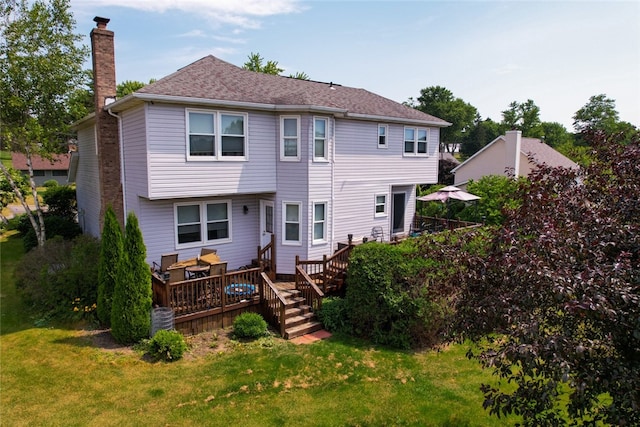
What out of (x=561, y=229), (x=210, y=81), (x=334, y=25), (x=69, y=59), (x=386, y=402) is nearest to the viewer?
(x=561, y=229)

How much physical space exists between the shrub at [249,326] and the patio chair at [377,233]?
778 cm

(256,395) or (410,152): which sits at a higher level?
(410,152)

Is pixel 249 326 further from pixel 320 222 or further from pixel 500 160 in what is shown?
pixel 500 160

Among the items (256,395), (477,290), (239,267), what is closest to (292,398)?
(256,395)

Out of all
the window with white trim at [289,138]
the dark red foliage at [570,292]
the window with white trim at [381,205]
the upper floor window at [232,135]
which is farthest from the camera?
the window with white trim at [381,205]

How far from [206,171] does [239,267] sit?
404cm

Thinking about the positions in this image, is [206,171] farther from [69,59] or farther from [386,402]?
[69,59]

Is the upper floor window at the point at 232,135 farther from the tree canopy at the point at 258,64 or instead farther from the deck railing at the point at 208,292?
the tree canopy at the point at 258,64

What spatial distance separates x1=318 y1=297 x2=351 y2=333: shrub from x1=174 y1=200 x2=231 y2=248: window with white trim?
4.74 m

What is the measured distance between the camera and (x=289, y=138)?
46.1 ft

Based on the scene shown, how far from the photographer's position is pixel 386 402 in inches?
320

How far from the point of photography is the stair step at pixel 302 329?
11.1m

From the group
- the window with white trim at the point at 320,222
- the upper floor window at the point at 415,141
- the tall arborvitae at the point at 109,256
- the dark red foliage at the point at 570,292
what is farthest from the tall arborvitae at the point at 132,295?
the upper floor window at the point at 415,141

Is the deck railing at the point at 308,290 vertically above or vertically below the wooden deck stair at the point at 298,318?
above
